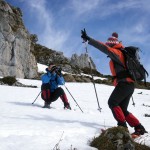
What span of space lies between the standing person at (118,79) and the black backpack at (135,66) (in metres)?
0.20

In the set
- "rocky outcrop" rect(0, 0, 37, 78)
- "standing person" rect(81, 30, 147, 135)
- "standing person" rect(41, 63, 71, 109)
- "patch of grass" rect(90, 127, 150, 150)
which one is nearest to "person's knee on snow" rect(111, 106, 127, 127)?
"standing person" rect(81, 30, 147, 135)

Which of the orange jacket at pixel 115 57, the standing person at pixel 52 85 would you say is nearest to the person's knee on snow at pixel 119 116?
the orange jacket at pixel 115 57

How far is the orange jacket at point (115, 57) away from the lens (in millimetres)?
7418

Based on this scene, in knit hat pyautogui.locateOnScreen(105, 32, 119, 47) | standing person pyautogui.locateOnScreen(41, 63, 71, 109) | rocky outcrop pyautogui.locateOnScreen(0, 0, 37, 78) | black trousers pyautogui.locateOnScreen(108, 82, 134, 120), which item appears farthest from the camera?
rocky outcrop pyautogui.locateOnScreen(0, 0, 37, 78)

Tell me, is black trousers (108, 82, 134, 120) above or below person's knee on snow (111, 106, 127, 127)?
above

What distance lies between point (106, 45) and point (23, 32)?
3951 cm

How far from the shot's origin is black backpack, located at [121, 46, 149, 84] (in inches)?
288

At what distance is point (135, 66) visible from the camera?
288 inches

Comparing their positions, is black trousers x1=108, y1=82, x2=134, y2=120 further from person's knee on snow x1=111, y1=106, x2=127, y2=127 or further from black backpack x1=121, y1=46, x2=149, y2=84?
black backpack x1=121, y1=46, x2=149, y2=84

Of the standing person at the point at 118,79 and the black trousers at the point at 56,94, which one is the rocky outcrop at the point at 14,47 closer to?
the black trousers at the point at 56,94

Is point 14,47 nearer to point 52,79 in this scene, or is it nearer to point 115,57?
point 52,79

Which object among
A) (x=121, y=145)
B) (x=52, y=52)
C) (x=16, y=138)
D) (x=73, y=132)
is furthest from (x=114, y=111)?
(x=52, y=52)

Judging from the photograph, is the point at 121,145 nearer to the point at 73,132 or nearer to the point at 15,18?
the point at 73,132

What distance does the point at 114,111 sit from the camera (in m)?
7.66
